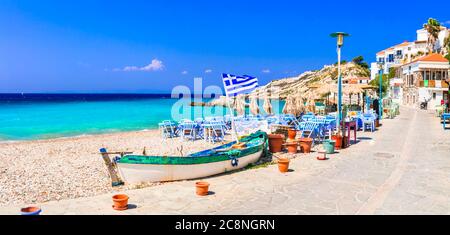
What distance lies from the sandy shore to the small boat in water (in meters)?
0.46

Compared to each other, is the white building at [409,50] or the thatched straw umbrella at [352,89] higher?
the white building at [409,50]

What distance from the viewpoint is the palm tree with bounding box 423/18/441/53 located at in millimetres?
59438

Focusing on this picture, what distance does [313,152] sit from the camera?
12.4 meters

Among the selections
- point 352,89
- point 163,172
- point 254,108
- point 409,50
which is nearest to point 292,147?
point 163,172

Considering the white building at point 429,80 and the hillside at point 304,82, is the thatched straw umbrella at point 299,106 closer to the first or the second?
the hillside at point 304,82

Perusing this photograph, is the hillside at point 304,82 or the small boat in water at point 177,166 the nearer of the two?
the small boat in water at point 177,166

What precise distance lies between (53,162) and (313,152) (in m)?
8.86

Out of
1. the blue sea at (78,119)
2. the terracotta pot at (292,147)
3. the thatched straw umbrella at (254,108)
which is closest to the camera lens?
the terracotta pot at (292,147)

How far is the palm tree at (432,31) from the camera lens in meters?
59.4

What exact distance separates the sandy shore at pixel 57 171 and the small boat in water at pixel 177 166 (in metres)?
0.46

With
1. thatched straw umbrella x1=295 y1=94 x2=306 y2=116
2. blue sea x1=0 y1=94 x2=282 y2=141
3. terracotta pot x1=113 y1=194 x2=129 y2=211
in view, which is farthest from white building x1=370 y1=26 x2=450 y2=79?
terracotta pot x1=113 y1=194 x2=129 y2=211

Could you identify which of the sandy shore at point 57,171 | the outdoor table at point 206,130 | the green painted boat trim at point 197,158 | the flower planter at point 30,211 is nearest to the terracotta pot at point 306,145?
the green painted boat trim at point 197,158
